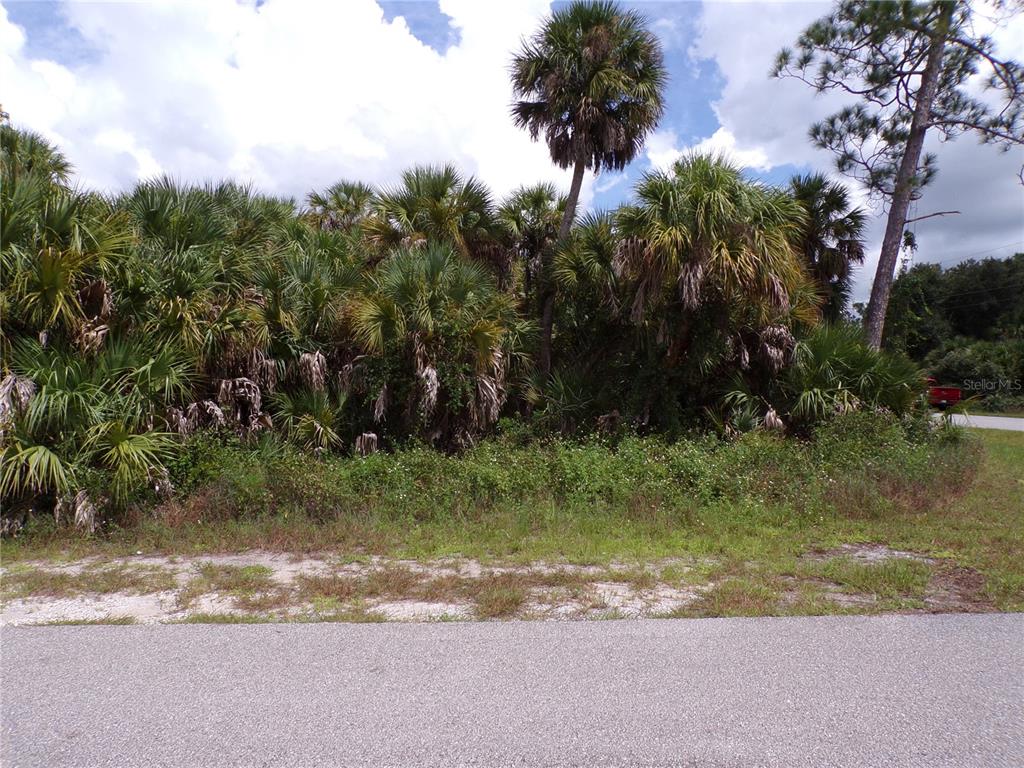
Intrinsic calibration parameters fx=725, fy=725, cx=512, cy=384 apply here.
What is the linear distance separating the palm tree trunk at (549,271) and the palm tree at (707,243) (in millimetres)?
2401

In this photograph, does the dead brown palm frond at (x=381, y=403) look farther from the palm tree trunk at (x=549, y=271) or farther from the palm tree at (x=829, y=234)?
the palm tree at (x=829, y=234)

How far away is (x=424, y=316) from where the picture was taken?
1098 centimetres

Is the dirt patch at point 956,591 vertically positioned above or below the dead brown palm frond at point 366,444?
below

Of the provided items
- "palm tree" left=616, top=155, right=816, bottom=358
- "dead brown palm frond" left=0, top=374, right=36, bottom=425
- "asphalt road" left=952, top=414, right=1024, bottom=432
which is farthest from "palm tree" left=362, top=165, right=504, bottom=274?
"asphalt road" left=952, top=414, right=1024, bottom=432

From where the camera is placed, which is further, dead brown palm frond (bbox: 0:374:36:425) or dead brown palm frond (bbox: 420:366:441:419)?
dead brown palm frond (bbox: 420:366:441:419)

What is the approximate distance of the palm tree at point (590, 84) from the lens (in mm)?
13867

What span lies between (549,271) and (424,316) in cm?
→ 375

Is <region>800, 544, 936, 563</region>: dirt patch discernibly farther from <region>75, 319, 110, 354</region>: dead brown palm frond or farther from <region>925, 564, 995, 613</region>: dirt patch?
<region>75, 319, 110, 354</region>: dead brown palm frond

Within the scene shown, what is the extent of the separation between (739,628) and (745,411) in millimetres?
7380

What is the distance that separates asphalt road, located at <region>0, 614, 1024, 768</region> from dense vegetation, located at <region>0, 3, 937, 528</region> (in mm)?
4063

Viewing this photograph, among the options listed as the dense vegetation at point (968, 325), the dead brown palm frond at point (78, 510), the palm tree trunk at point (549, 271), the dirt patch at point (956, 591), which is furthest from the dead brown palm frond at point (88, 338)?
the dense vegetation at point (968, 325)

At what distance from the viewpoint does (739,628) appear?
5199mm

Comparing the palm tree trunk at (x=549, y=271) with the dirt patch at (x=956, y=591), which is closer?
the dirt patch at (x=956, y=591)

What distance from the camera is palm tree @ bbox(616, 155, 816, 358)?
1105cm
